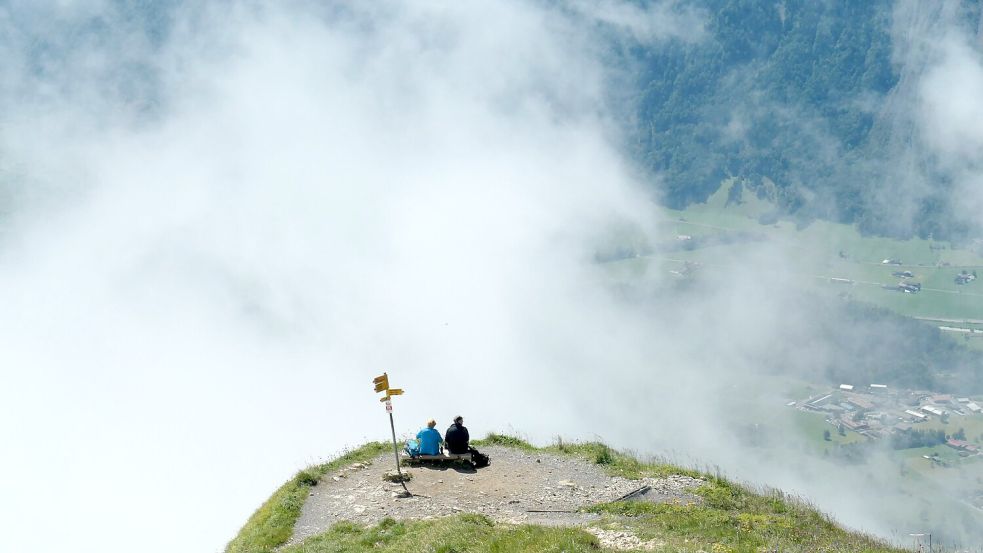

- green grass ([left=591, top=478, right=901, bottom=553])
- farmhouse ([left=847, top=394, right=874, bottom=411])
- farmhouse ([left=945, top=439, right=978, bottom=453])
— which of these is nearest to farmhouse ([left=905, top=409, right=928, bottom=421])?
farmhouse ([left=847, top=394, right=874, bottom=411])

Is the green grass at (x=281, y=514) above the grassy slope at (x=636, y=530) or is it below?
above

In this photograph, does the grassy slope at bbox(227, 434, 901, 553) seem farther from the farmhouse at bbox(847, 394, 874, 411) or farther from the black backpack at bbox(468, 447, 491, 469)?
the farmhouse at bbox(847, 394, 874, 411)

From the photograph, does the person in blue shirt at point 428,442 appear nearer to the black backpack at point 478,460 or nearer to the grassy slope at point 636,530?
the black backpack at point 478,460

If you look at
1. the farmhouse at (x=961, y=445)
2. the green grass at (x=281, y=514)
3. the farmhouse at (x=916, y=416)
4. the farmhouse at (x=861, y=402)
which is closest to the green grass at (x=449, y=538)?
the green grass at (x=281, y=514)

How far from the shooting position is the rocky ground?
28.0m

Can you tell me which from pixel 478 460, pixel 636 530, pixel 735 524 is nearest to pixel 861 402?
pixel 478 460

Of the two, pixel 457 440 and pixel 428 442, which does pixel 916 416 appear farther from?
pixel 428 442

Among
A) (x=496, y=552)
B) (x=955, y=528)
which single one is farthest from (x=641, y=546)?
(x=955, y=528)

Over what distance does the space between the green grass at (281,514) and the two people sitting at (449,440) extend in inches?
138

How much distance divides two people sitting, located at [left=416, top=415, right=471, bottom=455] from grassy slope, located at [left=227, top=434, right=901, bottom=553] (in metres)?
5.16

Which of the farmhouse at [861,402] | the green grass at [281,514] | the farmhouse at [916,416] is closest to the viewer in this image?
the green grass at [281,514]

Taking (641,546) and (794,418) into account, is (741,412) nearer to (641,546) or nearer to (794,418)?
(794,418)

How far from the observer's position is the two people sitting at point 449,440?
111 feet

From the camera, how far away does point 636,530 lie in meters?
22.9
